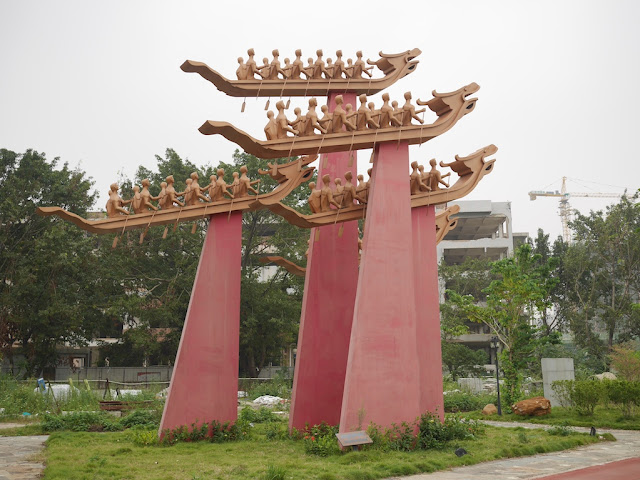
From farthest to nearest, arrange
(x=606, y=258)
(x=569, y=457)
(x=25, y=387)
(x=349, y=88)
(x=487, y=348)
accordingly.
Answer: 1. (x=487, y=348)
2. (x=606, y=258)
3. (x=25, y=387)
4. (x=349, y=88)
5. (x=569, y=457)

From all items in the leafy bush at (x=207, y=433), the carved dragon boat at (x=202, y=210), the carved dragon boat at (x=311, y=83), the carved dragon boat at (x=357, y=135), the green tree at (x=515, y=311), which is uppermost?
the carved dragon boat at (x=311, y=83)

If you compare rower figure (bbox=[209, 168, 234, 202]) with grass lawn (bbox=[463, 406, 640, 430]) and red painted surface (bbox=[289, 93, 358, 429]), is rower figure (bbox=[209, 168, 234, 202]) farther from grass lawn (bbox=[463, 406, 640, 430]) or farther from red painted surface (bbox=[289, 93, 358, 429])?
grass lawn (bbox=[463, 406, 640, 430])

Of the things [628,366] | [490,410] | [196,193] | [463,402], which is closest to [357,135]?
[196,193]

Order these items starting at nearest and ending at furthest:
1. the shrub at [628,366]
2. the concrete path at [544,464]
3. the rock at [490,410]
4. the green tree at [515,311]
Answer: the concrete path at [544,464] → the rock at [490,410] → the green tree at [515,311] → the shrub at [628,366]

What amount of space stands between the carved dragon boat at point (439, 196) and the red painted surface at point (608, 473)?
569 centimetres

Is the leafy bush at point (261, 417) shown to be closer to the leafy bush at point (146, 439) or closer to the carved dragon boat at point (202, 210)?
the leafy bush at point (146, 439)

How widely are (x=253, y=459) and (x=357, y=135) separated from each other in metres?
6.22

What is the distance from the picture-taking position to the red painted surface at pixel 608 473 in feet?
28.3

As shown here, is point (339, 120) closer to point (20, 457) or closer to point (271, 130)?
point (271, 130)

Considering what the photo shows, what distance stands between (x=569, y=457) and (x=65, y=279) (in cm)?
2481

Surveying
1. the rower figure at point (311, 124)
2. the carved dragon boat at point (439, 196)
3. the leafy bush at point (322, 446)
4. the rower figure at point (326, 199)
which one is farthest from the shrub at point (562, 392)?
the rower figure at point (311, 124)

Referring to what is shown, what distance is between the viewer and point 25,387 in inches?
799

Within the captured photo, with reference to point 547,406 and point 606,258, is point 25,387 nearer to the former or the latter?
point 547,406

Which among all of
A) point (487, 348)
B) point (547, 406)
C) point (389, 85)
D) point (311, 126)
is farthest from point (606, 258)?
point (311, 126)
